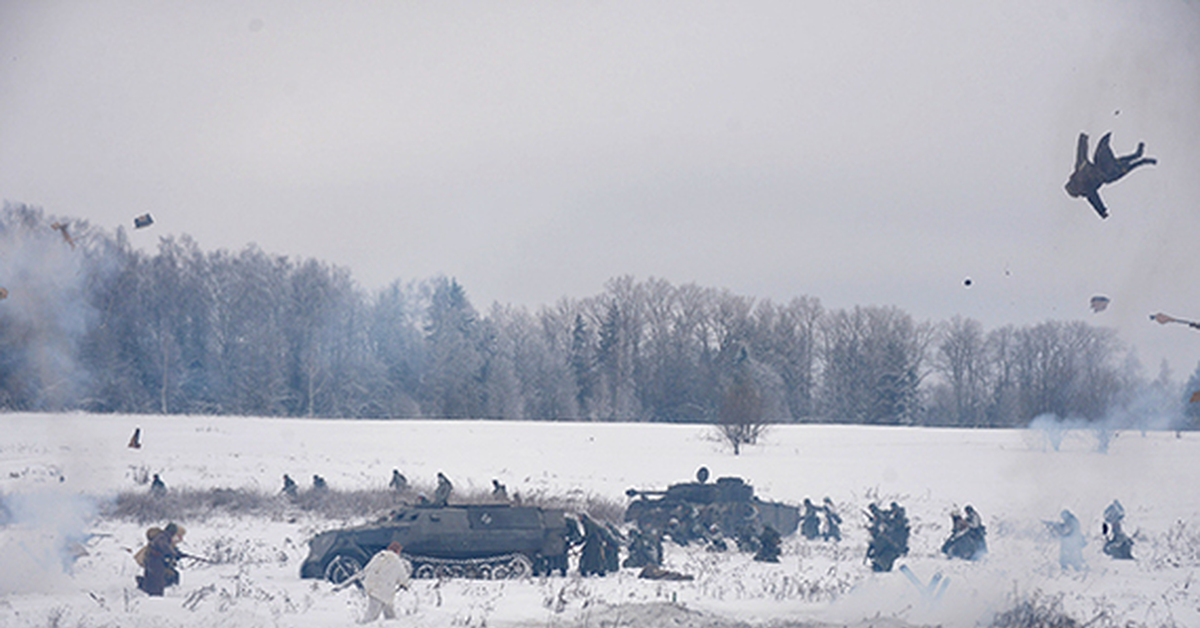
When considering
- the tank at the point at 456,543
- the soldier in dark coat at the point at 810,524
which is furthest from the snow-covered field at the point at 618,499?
the soldier in dark coat at the point at 810,524

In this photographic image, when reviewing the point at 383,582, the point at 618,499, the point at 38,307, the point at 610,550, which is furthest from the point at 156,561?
the point at 618,499

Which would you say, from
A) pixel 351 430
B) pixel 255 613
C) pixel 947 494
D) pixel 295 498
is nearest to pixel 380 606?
pixel 255 613

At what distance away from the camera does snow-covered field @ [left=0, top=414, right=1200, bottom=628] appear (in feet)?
44.0

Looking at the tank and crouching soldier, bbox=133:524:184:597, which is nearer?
crouching soldier, bbox=133:524:184:597

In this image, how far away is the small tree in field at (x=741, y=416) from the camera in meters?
47.7

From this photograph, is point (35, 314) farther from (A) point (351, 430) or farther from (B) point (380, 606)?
(A) point (351, 430)

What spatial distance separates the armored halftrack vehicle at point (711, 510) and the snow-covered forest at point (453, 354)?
22.9 feet

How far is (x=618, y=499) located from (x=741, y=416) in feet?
54.1

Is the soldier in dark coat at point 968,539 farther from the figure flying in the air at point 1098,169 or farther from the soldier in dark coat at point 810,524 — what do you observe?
the figure flying in the air at point 1098,169

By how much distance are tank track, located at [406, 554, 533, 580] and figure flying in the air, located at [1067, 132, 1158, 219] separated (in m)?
10.2

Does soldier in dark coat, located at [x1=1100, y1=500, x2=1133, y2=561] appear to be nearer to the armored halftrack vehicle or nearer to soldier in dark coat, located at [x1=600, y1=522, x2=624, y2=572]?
the armored halftrack vehicle

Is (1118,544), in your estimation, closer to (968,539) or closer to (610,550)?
(968,539)

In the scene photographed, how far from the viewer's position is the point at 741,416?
47812 millimetres

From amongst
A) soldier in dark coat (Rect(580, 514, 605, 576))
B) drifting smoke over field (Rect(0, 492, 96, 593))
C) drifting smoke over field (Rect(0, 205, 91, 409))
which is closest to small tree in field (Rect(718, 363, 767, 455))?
soldier in dark coat (Rect(580, 514, 605, 576))
